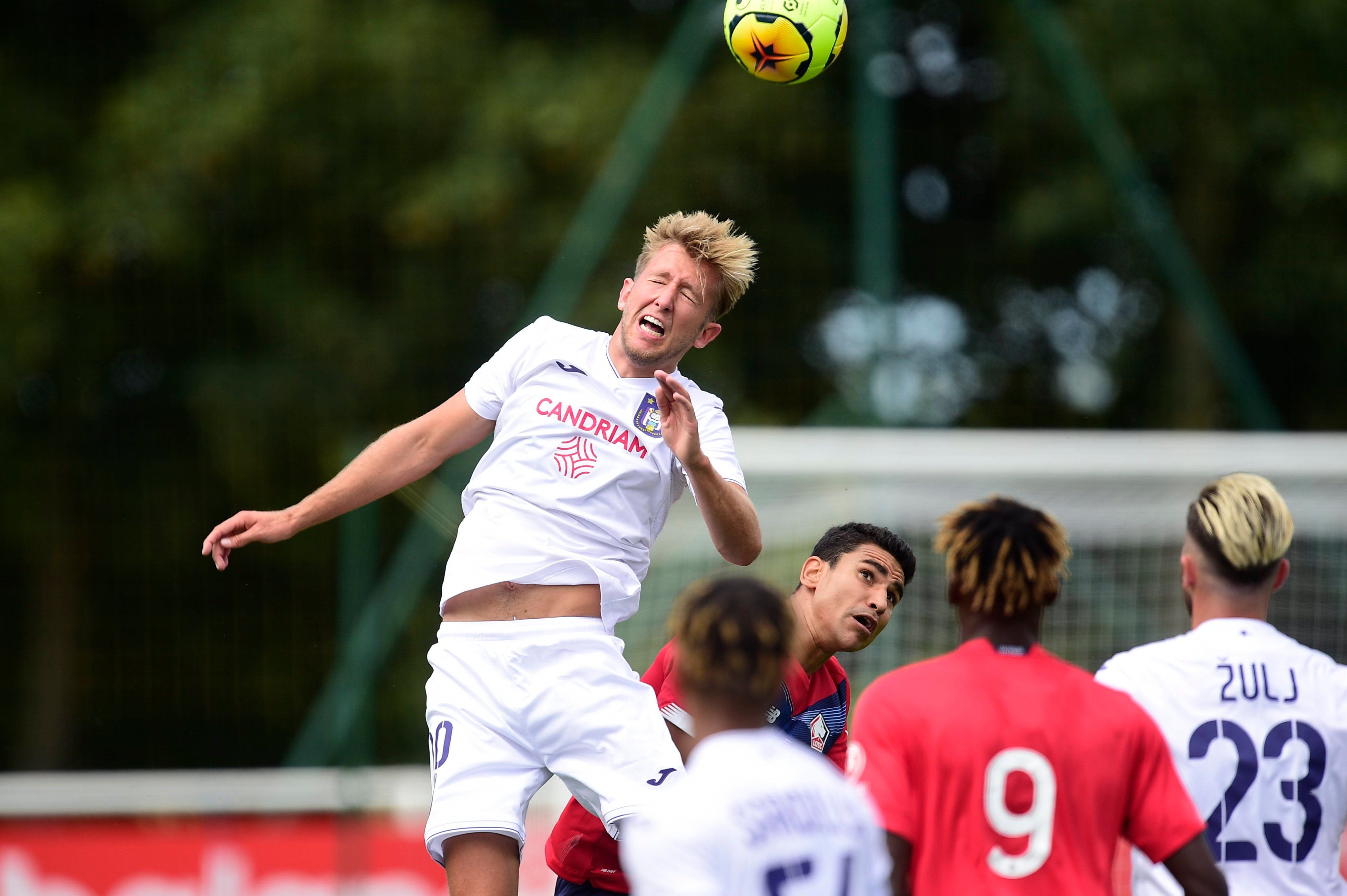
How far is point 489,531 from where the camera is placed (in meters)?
4.15

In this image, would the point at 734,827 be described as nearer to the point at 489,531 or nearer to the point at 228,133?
the point at 489,531

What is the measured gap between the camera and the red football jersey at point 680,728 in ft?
13.7

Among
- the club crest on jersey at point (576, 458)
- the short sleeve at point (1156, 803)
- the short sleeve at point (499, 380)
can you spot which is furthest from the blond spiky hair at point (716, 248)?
the short sleeve at point (1156, 803)

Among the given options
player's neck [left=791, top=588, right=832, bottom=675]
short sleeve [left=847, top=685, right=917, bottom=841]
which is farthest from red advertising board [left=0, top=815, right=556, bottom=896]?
short sleeve [left=847, top=685, right=917, bottom=841]

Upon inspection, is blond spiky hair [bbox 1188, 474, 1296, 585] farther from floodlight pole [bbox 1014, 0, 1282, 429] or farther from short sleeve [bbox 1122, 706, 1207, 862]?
floodlight pole [bbox 1014, 0, 1282, 429]

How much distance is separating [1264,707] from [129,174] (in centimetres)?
1323

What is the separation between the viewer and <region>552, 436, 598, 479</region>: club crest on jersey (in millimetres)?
4137

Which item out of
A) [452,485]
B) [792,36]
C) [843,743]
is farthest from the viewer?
[452,485]

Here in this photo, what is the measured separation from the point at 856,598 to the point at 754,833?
166 centimetres

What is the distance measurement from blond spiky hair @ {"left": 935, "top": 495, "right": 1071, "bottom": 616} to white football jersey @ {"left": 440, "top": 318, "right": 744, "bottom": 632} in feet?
3.41

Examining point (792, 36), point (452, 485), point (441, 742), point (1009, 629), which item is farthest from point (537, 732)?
point (452, 485)

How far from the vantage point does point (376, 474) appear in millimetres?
4207

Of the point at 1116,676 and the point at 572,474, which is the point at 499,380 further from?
the point at 1116,676

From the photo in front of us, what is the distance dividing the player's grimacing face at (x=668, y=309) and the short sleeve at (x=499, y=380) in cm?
29
